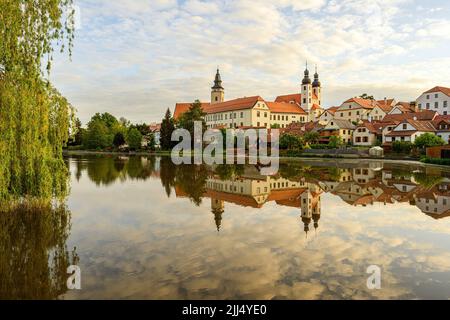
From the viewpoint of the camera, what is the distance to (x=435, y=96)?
81.7 meters

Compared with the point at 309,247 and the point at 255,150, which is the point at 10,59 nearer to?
the point at 309,247

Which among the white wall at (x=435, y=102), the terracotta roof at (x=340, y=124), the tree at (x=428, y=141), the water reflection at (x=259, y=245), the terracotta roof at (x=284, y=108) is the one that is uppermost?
the terracotta roof at (x=284, y=108)

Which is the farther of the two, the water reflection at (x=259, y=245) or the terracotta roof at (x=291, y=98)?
the terracotta roof at (x=291, y=98)

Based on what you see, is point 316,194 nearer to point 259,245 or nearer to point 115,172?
point 259,245

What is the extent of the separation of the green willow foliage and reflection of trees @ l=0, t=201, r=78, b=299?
34.1 inches

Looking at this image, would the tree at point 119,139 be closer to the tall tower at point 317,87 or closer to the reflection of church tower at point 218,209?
the tall tower at point 317,87

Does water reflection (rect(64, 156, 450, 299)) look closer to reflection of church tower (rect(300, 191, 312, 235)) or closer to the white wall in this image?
reflection of church tower (rect(300, 191, 312, 235))

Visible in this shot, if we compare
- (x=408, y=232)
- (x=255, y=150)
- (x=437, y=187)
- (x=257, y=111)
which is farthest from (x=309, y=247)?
(x=257, y=111)

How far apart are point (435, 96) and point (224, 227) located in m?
87.8

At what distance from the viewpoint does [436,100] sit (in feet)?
268

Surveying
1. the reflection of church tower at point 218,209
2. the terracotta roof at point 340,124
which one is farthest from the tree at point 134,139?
the reflection of church tower at point 218,209

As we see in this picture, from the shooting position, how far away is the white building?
7970cm

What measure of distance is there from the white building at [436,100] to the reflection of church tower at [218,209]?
269 feet

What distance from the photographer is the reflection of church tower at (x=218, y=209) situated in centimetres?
1258
